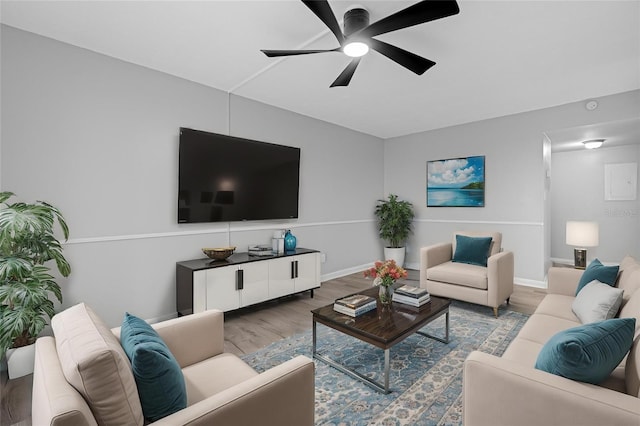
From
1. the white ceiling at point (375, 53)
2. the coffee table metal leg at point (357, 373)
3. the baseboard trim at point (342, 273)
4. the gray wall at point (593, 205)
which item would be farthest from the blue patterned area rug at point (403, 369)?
the gray wall at point (593, 205)

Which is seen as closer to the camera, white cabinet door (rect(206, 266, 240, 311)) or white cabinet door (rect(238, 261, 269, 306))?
white cabinet door (rect(206, 266, 240, 311))

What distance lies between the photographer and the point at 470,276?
3.44 metres

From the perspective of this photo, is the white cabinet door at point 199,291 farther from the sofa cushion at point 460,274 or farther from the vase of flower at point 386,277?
the sofa cushion at point 460,274

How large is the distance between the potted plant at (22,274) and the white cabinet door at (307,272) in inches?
92.0

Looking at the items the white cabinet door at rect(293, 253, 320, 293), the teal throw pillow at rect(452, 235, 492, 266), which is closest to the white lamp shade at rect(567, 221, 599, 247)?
the teal throw pillow at rect(452, 235, 492, 266)

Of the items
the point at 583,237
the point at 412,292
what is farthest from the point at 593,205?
the point at 412,292

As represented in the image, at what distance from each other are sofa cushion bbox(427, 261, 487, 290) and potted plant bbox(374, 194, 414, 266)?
5.97ft

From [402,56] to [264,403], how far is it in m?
2.38

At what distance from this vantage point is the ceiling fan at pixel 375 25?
69.9 inches

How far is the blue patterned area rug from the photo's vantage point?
5.95ft

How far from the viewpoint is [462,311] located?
3.49 meters

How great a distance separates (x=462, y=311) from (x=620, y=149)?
482 centimetres

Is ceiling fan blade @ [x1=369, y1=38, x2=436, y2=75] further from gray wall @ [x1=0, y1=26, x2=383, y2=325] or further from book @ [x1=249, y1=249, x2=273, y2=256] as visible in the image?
book @ [x1=249, y1=249, x2=273, y2=256]

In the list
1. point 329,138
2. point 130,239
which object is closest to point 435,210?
point 329,138
